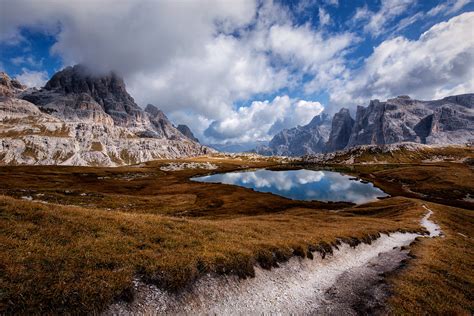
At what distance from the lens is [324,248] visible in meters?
23.5

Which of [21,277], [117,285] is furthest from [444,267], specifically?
[21,277]

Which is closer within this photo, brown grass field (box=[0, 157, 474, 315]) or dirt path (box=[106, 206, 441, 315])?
brown grass field (box=[0, 157, 474, 315])

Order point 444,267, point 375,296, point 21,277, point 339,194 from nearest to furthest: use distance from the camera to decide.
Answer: point 21,277, point 375,296, point 444,267, point 339,194

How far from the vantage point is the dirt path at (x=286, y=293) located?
1171 cm

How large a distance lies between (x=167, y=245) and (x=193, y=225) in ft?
17.7

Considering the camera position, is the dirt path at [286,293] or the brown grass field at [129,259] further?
the dirt path at [286,293]

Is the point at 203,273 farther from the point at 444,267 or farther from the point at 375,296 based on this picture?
the point at 444,267

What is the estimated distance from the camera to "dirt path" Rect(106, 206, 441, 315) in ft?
38.4

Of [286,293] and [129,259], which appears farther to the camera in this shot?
[286,293]

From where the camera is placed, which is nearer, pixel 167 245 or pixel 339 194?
pixel 167 245

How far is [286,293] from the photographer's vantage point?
15.7 metres

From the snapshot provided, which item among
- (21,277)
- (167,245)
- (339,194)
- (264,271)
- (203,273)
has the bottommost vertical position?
(339,194)

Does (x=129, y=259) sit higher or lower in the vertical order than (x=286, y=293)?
higher

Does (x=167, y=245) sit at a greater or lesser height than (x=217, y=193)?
greater
